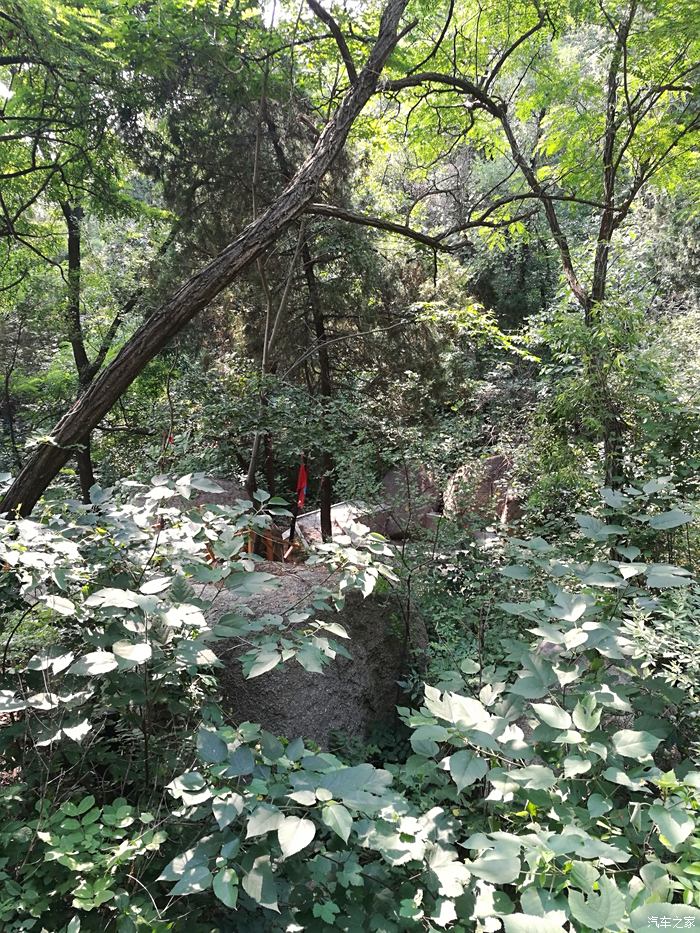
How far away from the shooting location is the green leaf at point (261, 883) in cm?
95

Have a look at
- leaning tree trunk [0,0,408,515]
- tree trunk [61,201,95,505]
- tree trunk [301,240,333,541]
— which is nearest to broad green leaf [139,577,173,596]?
leaning tree trunk [0,0,408,515]

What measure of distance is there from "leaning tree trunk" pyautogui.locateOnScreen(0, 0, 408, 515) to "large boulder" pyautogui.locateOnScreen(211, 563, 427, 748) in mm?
1175

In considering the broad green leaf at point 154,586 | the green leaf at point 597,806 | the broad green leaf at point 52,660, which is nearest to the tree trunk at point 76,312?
the broad green leaf at point 52,660

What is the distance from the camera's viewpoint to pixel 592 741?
118cm

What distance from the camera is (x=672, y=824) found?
0.96m

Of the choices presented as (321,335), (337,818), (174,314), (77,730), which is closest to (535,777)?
(337,818)

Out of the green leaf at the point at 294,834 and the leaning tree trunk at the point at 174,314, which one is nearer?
the green leaf at the point at 294,834

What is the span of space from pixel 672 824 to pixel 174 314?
3.10 m

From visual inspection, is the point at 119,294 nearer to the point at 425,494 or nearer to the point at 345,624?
the point at 425,494

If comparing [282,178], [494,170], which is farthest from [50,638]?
[494,170]

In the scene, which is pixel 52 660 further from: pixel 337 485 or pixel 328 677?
pixel 337 485

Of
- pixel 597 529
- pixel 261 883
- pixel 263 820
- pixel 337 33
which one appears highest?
pixel 337 33

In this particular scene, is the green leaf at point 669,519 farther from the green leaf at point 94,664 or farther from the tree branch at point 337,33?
the tree branch at point 337,33

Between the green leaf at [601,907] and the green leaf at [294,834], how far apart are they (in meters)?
0.43
